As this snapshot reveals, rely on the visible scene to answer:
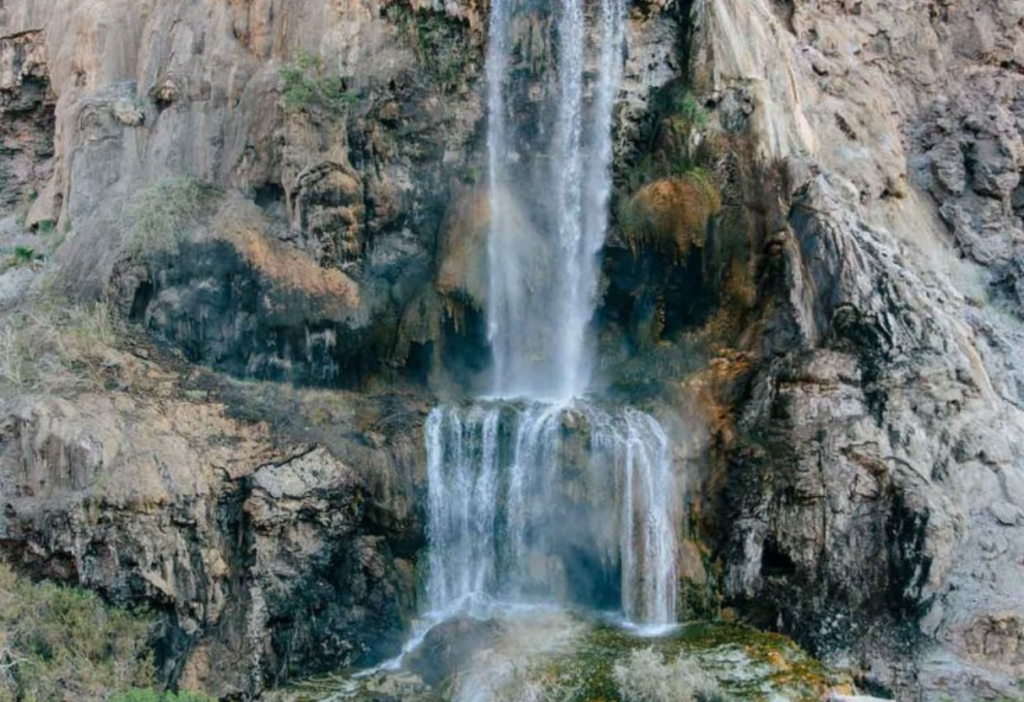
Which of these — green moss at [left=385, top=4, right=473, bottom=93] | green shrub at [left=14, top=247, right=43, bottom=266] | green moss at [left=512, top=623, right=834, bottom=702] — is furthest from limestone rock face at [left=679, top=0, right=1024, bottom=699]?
green shrub at [left=14, top=247, right=43, bottom=266]

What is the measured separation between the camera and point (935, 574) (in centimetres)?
1966

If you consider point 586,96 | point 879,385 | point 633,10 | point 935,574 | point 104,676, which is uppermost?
point 633,10

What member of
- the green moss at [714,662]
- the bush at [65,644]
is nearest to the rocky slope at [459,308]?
the bush at [65,644]

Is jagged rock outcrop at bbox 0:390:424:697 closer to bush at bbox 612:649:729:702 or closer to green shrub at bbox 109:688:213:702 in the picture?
green shrub at bbox 109:688:213:702

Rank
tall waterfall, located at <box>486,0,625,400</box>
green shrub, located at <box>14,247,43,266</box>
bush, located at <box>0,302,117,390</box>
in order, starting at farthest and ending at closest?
green shrub, located at <box>14,247,43,266</box> < tall waterfall, located at <box>486,0,625,400</box> < bush, located at <box>0,302,117,390</box>

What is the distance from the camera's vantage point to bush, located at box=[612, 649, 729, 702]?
17.6 metres

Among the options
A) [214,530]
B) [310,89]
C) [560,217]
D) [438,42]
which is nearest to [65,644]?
[214,530]

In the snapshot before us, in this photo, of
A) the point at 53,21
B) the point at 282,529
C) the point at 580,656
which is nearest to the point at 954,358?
the point at 580,656

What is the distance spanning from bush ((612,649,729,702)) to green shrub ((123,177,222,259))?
12.2 metres

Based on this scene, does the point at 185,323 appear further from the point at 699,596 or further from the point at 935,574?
the point at 935,574

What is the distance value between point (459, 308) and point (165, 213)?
614cm

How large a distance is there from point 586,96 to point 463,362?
243 inches

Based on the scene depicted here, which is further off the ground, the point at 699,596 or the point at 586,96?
the point at 586,96

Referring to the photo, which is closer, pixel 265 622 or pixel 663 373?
pixel 265 622
